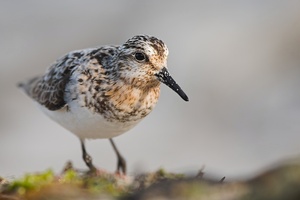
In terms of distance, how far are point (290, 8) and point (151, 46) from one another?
12.0m

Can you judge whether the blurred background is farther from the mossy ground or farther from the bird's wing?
the mossy ground

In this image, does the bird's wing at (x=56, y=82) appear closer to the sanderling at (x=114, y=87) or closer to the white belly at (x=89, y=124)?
the sanderling at (x=114, y=87)

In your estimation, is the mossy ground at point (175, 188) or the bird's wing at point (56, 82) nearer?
the mossy ground at point (175, 188)

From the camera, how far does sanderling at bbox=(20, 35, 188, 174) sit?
552 cm

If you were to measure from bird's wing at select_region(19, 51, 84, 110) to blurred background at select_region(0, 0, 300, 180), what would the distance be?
4285 mm

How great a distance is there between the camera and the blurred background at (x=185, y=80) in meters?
12.5

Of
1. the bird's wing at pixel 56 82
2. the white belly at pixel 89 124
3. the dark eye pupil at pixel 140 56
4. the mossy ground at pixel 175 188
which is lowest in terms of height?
the mossy ground at pixel 175 188

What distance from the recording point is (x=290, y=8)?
55.4ft

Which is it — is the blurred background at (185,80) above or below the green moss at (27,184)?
above

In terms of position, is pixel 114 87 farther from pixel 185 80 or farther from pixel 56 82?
pixel 185 80

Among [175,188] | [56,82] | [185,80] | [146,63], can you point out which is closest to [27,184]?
[175,188]

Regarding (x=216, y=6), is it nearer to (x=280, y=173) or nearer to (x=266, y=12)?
(x=266, y=12)

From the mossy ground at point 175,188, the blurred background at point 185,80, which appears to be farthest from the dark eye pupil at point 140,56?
the blurred background at point 185,80

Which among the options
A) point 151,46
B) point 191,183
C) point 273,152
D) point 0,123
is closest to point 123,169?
point 151,46
